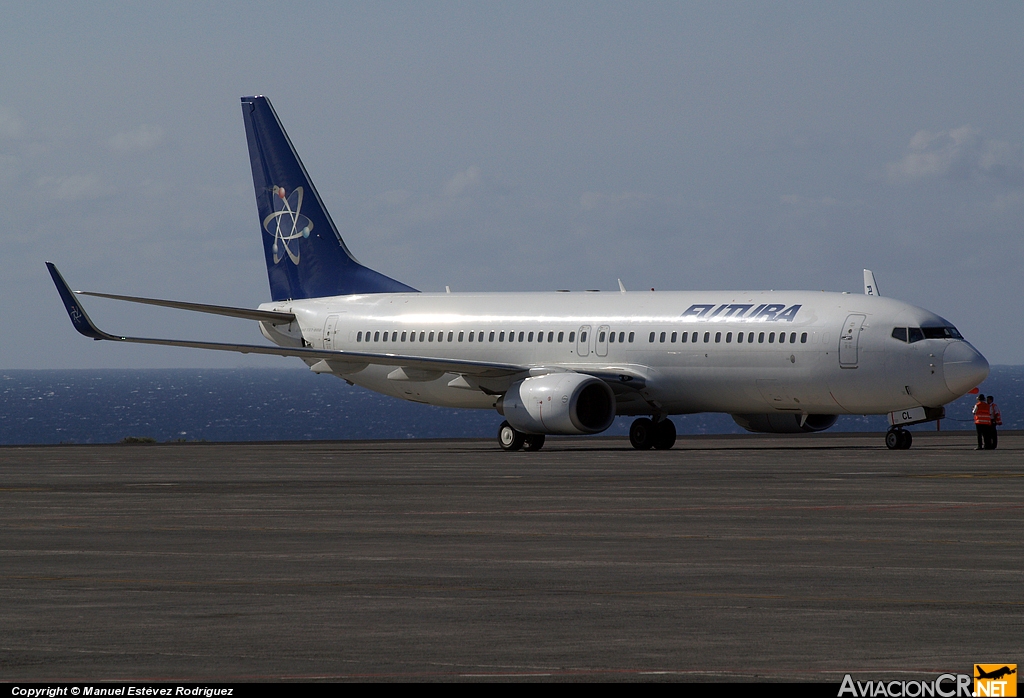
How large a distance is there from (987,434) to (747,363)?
5844 millimetres

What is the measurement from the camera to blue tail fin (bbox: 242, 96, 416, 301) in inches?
2080

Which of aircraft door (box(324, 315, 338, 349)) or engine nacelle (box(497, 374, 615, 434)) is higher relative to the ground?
aircraft door (box(324, 315, 338, 349))

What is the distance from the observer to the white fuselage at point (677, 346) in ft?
131

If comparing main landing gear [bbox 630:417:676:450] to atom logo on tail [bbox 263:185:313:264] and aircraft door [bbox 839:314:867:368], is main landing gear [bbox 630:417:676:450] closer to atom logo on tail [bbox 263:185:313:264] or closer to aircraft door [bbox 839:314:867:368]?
aircraft door [bbox 839:314:867:368]

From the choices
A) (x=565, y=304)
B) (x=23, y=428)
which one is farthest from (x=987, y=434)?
(x=23, y=428)

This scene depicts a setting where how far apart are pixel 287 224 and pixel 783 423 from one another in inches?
697

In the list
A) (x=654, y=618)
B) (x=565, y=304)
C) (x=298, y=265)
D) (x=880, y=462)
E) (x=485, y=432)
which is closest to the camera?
(x=654, y=618)

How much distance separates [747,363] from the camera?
135 feet

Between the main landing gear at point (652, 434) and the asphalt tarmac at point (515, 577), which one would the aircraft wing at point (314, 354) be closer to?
the main landing gear at point (652, 434)

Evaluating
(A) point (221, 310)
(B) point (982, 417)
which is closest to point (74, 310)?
(A) point (221, 310)

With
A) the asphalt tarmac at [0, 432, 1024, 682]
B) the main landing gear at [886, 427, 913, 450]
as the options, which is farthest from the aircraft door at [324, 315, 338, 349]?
the asphalt tarmac at [0, 432, 1024, 682]

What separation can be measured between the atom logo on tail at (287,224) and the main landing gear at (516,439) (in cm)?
1200

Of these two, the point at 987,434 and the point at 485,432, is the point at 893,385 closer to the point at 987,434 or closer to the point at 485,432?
the point at 987,434

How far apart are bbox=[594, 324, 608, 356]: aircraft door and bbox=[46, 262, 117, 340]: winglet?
41.5ft
